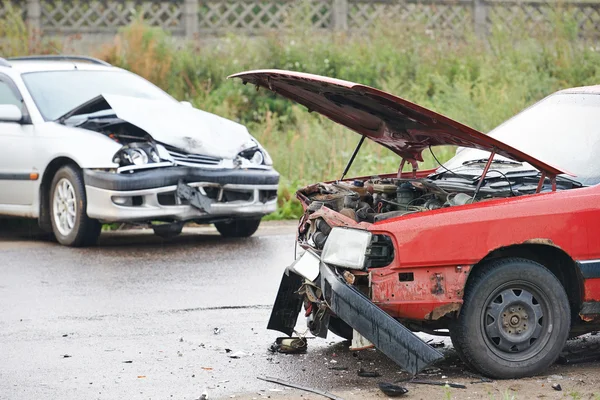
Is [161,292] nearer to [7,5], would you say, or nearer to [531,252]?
[531,252]

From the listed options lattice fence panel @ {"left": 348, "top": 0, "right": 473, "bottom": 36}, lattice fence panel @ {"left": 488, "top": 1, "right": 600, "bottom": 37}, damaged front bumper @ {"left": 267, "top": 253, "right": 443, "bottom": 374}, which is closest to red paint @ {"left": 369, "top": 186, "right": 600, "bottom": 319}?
damaged front bumper @ {"left": 267, "top": 253, "right": 443, "bottom": 374}

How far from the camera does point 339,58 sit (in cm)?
1953

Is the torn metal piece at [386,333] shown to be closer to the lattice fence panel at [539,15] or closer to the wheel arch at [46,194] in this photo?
the wheel arch at [46,194]

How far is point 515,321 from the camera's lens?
5.73m

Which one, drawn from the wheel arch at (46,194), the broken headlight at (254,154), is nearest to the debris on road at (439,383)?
the broken headlight at (254,154)

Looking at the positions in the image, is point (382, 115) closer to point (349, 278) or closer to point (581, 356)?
point (349, 278)

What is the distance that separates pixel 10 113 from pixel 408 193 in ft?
18.9

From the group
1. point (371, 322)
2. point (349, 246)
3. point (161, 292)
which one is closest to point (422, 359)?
point (371, 322)

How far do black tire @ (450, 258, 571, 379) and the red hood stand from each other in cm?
62

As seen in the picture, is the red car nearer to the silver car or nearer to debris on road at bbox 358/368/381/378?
debris on road at bbox 358/368/381/378

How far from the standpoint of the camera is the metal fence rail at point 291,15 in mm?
21453

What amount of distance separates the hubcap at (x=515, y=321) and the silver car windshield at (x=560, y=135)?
82 cm

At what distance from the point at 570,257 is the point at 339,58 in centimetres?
1407

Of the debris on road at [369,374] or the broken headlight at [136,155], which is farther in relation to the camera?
the broken headlight at [136,155]
